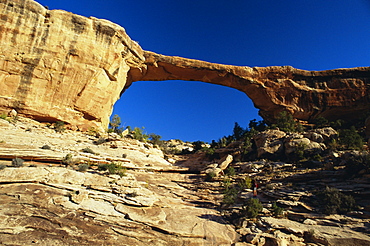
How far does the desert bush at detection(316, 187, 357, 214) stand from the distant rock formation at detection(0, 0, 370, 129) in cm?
2114

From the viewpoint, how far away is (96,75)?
22953mm

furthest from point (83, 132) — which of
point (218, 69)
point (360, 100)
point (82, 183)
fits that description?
point (360, 100)

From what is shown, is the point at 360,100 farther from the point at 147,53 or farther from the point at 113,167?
the point at 113,167

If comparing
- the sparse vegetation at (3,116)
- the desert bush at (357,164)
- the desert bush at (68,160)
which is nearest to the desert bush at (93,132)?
the sparse vegetation at (3,116)

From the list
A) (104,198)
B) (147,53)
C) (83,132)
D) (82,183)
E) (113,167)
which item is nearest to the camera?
(104,198)

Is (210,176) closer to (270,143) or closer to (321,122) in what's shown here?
(270,143)

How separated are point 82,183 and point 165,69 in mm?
22096

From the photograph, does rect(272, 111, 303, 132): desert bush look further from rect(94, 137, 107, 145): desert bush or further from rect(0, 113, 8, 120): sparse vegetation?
rect(0, 113, 8, 120): sparse vegetation

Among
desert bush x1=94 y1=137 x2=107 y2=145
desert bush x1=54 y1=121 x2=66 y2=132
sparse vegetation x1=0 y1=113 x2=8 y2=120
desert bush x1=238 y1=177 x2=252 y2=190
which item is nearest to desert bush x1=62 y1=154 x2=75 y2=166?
desert bush x1=94 y1=137 x2=107 y2=145

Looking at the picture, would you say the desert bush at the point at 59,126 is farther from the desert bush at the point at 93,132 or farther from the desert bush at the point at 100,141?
the desert bush at the point at 100,141

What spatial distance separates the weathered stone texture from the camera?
19.8 metres

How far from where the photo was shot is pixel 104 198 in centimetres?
940

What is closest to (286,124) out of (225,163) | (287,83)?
(287,83)

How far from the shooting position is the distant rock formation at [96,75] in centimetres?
2005
